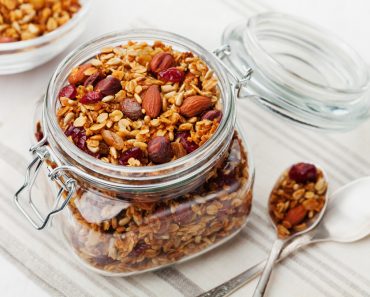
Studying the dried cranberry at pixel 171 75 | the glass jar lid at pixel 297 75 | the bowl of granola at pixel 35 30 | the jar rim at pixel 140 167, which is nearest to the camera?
the jar rim at pixel 140 167

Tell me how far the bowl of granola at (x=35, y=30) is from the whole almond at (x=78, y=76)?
249mm

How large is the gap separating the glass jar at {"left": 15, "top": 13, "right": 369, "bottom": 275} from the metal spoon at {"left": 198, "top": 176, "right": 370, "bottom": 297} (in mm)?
114

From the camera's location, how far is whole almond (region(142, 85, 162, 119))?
105 centimetres

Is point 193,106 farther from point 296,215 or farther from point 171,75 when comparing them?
point 296,215

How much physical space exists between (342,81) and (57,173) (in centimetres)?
64

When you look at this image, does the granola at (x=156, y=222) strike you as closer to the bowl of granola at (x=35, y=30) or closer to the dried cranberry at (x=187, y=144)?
the dried cranberry at (x=187, y=144)

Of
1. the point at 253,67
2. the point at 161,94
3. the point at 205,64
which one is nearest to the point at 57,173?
the point at 161,94

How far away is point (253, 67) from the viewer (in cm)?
122

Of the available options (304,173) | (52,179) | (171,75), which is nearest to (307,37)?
(304,173)

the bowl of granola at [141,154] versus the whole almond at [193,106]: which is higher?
the whole almond at [193,106]

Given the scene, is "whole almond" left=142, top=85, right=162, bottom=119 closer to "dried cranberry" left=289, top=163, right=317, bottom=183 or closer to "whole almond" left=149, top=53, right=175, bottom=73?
"whole almond" left=149, top=53, right=175, bottom=73

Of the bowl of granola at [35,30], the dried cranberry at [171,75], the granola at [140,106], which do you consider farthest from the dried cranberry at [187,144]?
the bowl of granola at [35,30]

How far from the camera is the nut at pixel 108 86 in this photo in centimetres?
106

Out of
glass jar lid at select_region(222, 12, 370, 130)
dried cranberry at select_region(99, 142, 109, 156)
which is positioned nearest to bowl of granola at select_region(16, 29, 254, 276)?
dried cranberry at select_region(99, 142, 109, 156)
